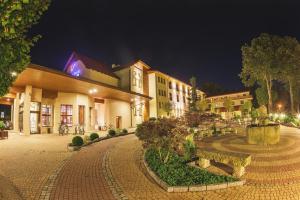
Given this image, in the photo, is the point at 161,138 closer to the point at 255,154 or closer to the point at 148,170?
the point at 148,170

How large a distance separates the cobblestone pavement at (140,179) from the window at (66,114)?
1457cm

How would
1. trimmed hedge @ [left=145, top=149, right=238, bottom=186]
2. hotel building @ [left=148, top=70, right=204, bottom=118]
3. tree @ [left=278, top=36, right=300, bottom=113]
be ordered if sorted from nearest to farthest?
trimmed hedge @ [left=145, top=149, right=238, bottom=186], tree @ [left=278, top=36, right=300, bottom=113], hotel building @ [left=148, top=70, right=204, bottom=118]

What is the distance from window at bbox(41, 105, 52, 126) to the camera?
25188 millimetres

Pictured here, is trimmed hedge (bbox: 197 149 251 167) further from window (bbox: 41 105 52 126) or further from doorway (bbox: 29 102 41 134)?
window (bbox: 41 105 52 126)

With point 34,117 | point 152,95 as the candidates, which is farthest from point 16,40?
point 152,95

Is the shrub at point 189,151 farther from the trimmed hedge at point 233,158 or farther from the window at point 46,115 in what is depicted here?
the window at point 46,115

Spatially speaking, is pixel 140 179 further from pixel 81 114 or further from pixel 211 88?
pixel 211 88

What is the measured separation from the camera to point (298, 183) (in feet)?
26.7

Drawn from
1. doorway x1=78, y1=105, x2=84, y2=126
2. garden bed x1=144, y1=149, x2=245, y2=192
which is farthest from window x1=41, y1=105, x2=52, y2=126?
garden bed x1=144, y1=149, x2=245, y2=192

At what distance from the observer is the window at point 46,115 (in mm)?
25188

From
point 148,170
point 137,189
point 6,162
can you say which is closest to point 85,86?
point 6,162

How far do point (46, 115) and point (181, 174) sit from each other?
20.4 metres

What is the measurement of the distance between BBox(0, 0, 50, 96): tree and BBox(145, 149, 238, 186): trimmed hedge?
224 inches

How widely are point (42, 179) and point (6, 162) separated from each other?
148 inches
